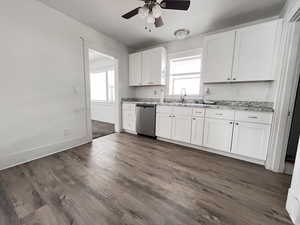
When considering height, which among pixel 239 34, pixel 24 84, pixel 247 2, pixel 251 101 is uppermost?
pixel 247 2

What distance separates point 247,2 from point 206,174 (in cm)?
264

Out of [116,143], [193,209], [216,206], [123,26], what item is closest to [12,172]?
[116,143]

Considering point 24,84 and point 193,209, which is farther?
point 24,84

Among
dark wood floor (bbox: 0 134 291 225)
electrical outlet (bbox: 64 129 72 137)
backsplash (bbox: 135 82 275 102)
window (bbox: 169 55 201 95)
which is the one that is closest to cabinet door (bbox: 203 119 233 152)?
dark wood floor (bbox: 0 134 291 225)

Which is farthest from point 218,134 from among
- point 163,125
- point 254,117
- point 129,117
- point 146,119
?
point 129,117

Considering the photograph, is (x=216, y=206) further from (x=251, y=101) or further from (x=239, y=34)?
(x=239, y=34)

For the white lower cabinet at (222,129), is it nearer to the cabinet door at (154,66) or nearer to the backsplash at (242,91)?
the backsplash at (242,91)

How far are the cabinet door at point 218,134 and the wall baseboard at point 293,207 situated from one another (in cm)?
108

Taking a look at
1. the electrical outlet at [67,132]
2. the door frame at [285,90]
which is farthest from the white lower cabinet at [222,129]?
the electrical outlet at [67,132]

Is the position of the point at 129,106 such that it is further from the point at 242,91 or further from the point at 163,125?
the point at 242,91

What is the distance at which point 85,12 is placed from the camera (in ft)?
7.63

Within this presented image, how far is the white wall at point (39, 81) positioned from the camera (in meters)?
1.86

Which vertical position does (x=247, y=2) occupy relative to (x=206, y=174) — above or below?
above

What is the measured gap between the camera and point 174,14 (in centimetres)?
230
